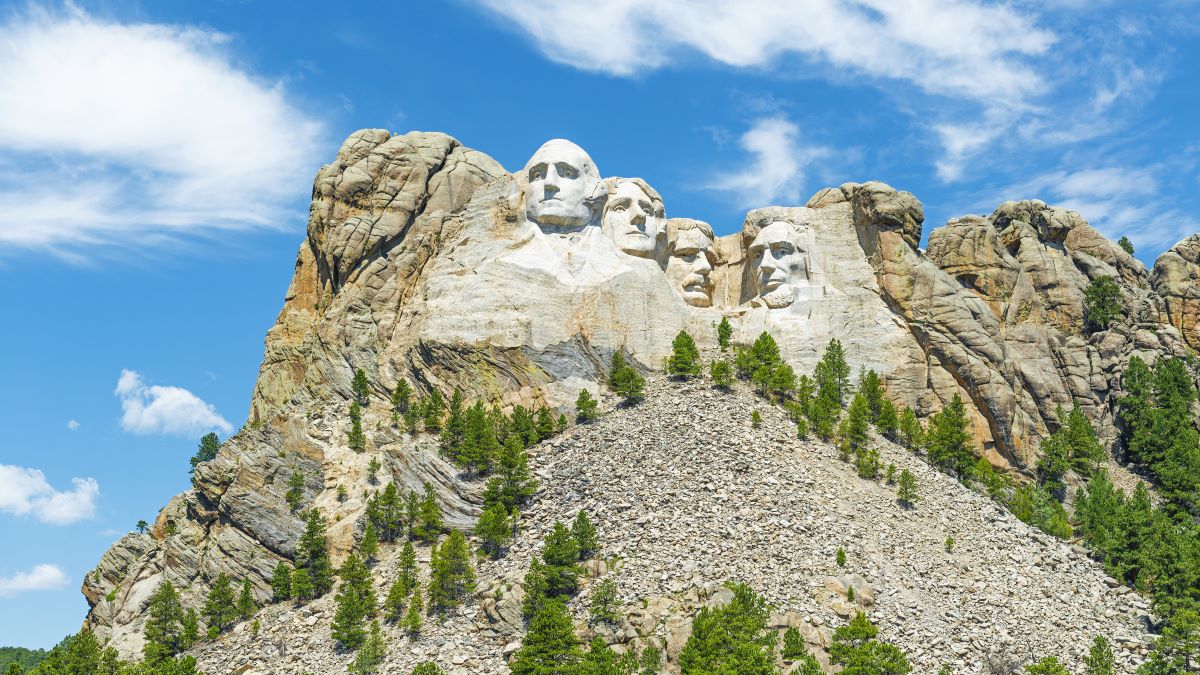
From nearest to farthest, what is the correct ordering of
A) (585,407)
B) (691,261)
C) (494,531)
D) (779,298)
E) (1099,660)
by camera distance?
(1099,660), (494,531), (585,407), (779,298), (691,261)

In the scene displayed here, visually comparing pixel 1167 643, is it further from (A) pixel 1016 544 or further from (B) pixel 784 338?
(B) pixel 784 338

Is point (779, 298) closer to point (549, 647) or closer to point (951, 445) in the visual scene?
point (951, 445)

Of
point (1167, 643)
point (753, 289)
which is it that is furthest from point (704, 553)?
point (753, 289)

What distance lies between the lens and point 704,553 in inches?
2594

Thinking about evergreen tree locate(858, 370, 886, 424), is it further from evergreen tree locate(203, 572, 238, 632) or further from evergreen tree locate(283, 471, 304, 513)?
evergreen tree locate(203, 572, 238, 632)

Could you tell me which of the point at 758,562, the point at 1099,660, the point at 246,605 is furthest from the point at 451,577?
the point at 1099,660

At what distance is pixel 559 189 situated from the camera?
83562 millimetres

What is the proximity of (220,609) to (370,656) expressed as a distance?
983 cm

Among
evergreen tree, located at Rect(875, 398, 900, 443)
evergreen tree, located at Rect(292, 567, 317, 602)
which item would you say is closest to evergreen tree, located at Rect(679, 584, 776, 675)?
evergreen tree, located at Rect(292, 567, 317, 602)

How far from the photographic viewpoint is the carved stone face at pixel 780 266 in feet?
283

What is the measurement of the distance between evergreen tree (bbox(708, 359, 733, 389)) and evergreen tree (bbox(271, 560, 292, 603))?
21.9 metres

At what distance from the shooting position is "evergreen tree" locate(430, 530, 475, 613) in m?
66.3

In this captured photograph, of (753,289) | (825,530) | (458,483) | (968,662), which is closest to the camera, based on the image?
(968,662)

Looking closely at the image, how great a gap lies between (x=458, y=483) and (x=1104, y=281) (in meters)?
38.3
